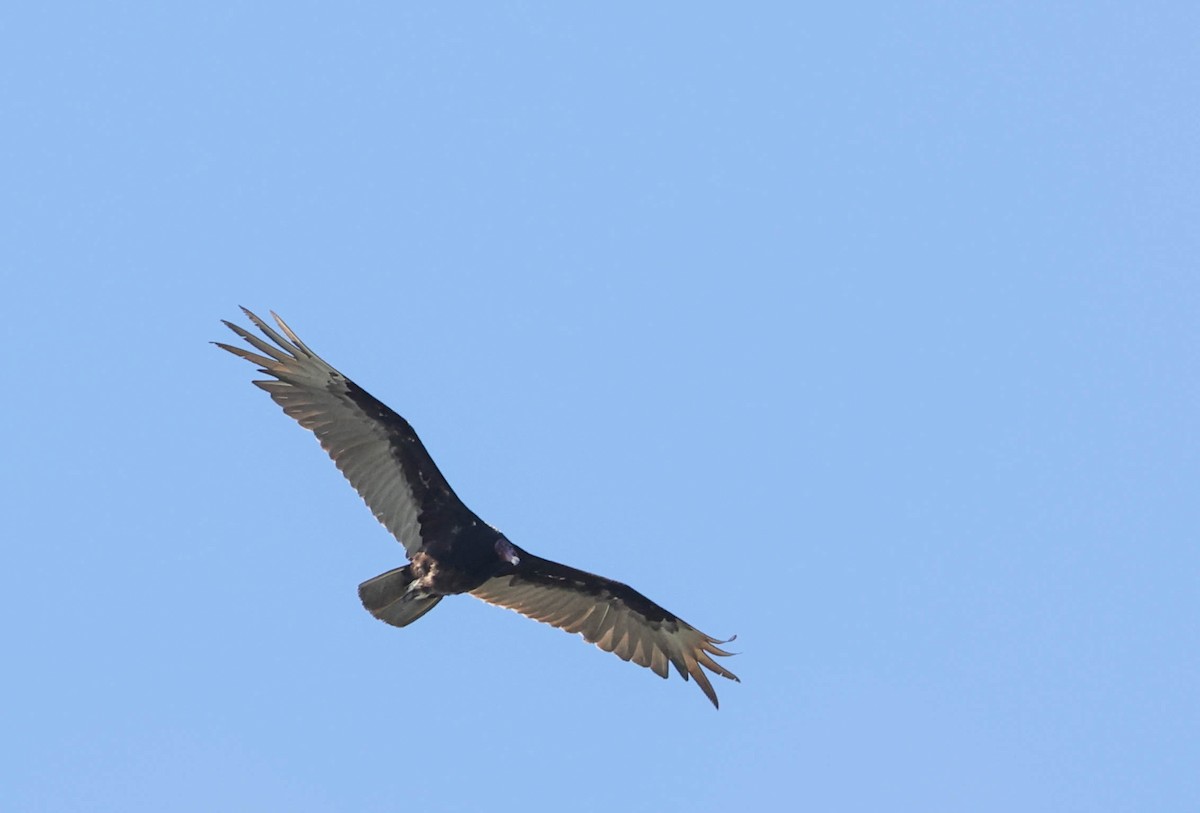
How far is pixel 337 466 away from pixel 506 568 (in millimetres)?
1708

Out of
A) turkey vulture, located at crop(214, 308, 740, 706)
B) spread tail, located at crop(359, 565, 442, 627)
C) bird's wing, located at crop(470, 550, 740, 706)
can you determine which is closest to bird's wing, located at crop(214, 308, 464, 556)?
turkey vulture, located at crop(214, 308, 740, 706)

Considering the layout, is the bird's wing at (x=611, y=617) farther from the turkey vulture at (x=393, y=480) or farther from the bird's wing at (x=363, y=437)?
the bird's wing at (x=363, y=437)

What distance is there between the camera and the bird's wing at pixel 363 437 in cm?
1461

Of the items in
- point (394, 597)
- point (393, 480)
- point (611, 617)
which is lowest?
point (394, 597)

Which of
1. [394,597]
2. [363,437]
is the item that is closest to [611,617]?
[394,597]

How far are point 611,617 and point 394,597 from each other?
2553 mm

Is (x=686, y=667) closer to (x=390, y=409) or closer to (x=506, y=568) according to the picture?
(x=506, y=568)

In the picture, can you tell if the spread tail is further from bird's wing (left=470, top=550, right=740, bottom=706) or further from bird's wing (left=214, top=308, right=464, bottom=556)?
bird's wing (left=470, top=550, right=740, bottom=706)

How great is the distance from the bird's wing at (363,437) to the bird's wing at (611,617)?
131 cm

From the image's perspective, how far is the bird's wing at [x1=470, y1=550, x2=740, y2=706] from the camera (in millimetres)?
15758

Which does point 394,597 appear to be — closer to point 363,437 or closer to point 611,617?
point 363,437

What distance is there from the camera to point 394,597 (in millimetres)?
14258

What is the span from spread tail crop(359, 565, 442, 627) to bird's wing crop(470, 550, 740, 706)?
1.41m

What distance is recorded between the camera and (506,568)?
48.7 feet
